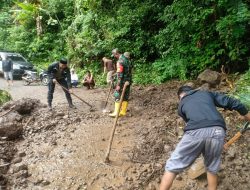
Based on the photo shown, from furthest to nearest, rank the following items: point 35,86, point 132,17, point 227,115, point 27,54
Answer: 1. point 27,54
2. point 35,86
3. point 132,17
4. point 227,115

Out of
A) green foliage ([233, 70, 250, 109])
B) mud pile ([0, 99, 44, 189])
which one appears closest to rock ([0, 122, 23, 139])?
mud pile ([0, 99, 44, 189])

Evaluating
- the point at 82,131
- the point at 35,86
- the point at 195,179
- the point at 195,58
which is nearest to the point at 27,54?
the point at 35,86

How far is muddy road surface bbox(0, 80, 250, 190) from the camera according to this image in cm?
555

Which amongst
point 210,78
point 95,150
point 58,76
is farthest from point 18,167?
point 210,78

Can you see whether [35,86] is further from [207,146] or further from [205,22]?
[207,146]

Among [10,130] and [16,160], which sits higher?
[10,130]

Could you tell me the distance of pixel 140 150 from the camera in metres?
6.54

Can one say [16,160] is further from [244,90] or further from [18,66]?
[18,66]

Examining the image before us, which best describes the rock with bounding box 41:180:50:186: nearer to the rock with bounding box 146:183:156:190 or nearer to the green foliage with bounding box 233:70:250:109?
the rock with bounding box 146:183:156:190

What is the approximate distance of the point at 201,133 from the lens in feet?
13.9

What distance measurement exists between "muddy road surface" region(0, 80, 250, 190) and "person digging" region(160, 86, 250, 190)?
41.2 inches

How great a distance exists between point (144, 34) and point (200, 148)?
11.7m

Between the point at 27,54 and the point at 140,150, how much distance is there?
64.1 ft

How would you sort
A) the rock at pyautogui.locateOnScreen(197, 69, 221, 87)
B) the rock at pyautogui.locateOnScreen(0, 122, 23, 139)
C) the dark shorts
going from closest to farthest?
the dark shorts
the rock at pyautogui.locateOnScreen(0, 122, 23, 139)
the rock at pyautogui.locateOnScreen(197, 69, 221, 87)
